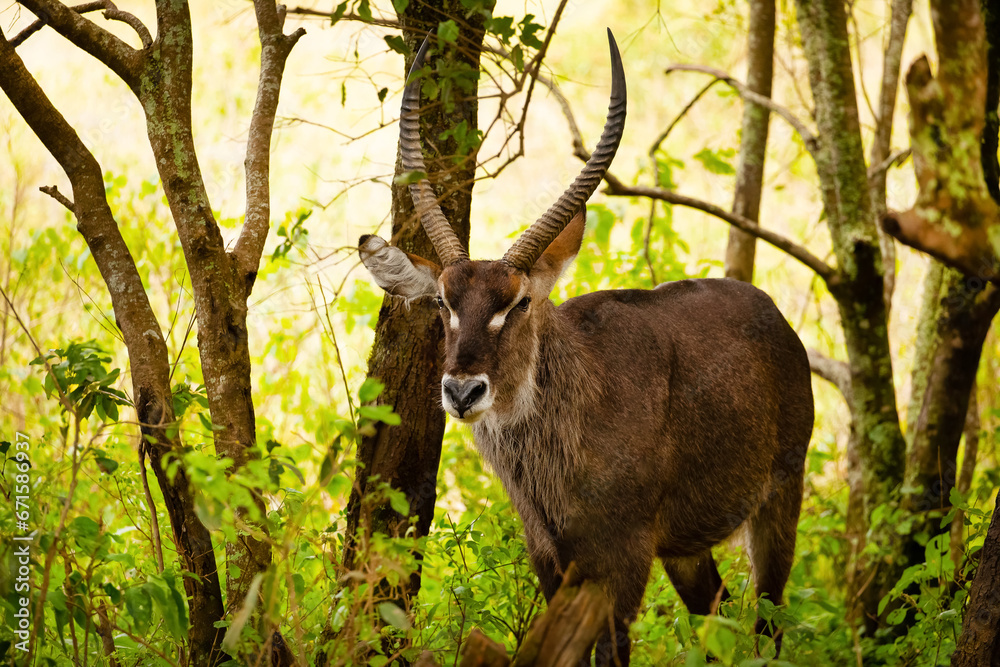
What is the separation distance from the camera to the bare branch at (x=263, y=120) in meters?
3.92

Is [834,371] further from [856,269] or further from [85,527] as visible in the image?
[85,527]

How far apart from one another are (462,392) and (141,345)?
1321 millimetres

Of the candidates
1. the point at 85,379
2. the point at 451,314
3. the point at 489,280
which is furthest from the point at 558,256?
the point at 85,379

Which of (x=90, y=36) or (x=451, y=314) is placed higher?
(x=90, y=36)

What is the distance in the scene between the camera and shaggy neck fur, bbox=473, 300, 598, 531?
161 inches

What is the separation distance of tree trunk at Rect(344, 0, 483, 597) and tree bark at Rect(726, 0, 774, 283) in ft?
10.1

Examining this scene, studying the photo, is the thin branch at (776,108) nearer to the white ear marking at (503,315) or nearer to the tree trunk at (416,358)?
the tree trunk at (416,358)

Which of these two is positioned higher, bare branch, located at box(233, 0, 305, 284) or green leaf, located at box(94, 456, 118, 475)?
bare branch, located at box(233, 0, 305, 284)

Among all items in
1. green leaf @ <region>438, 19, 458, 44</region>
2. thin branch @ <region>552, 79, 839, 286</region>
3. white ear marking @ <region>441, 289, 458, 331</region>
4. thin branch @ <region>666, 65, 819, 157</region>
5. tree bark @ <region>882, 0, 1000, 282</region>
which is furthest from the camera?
thin branch @ <region>666, 65, 819, 157</region>

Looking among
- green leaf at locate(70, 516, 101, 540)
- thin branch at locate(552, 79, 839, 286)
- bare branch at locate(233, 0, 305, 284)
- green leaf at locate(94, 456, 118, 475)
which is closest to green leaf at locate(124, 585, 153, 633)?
green leaf at locate(70, 516, 101, 540)

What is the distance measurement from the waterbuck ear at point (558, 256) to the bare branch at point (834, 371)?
2.40 metres

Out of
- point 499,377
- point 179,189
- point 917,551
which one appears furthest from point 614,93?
point 917,551

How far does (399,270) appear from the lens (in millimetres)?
4199

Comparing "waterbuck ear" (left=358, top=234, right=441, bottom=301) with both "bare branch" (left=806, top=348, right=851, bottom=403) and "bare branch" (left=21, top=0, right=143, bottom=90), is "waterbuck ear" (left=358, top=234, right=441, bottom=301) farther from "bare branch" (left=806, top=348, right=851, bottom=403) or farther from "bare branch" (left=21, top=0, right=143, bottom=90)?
"bare branch" (left=806, top=348, right=851, bottom=403)
